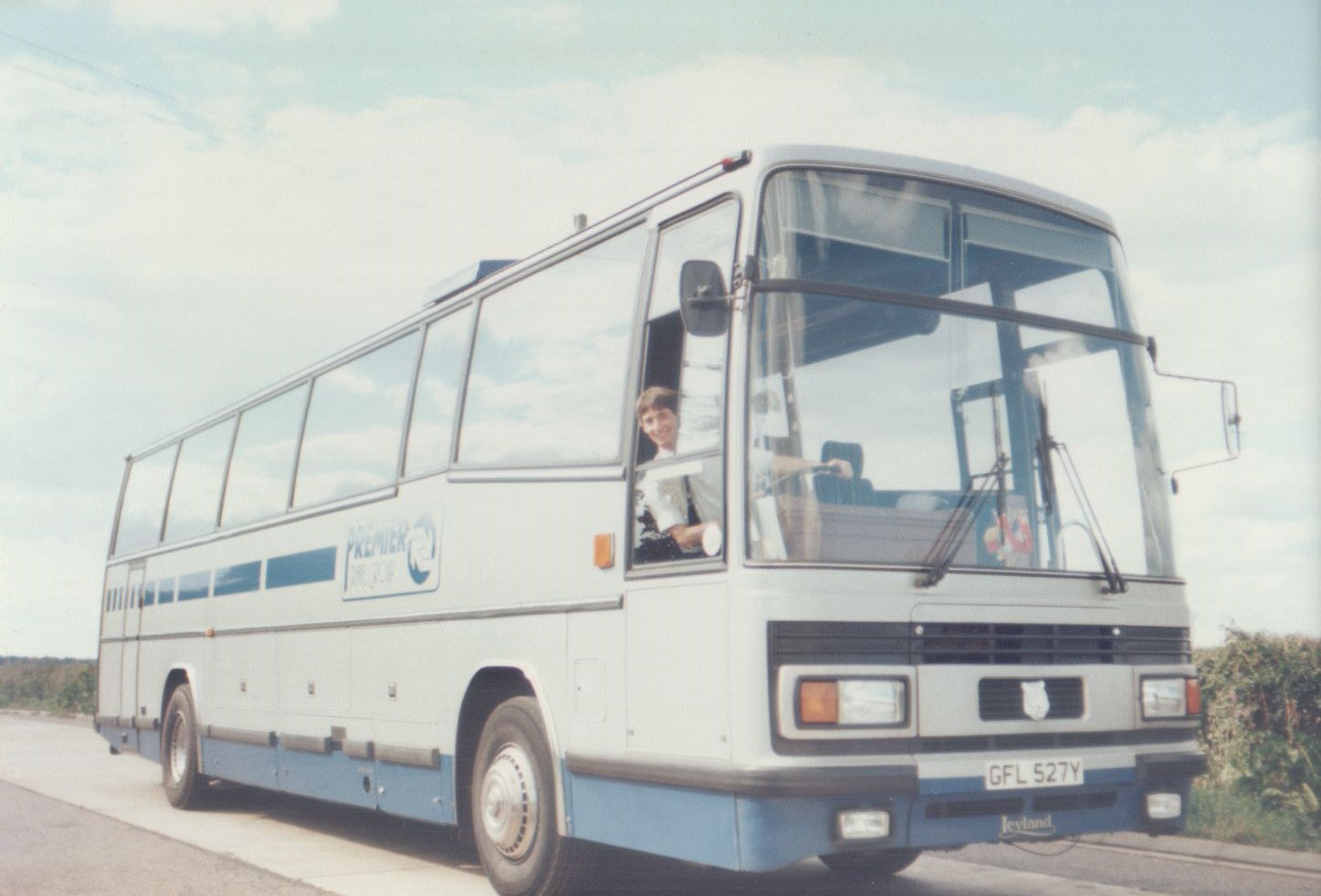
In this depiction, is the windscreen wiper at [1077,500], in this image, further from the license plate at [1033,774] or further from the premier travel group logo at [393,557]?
the premier travel group logo at [393,557]

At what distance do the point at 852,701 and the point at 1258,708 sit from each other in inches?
271

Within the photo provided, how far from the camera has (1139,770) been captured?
20.4 ft

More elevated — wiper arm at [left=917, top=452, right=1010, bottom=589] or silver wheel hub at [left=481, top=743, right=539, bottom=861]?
wiper arm at [left=917, top=452, right=1010, bottom=589]

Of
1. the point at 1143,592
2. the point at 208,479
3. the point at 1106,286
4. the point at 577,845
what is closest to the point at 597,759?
the point at 577,845

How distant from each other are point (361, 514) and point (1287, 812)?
6.37 meters

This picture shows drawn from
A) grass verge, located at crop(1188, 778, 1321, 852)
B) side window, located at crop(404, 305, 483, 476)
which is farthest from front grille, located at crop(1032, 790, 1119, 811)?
side window, located at crop(404, 305, 483, 476)

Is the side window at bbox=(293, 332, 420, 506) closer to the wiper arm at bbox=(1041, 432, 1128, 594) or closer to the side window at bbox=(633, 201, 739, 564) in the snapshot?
the side window at bbox=(633, 201, 739, 564)

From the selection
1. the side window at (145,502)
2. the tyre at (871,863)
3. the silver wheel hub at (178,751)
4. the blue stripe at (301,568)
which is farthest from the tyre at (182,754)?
the tyre at (871,863)

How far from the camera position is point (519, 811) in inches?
282

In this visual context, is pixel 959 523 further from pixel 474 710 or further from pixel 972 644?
pixel 474 710

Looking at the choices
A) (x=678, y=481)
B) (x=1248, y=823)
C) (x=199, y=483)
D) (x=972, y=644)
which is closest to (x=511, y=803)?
(x=678, y=481)

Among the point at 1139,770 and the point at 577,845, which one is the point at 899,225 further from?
the point at 577,845

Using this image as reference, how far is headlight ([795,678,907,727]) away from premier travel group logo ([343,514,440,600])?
3.27m

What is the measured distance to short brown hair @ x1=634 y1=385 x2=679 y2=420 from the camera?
6395mm
